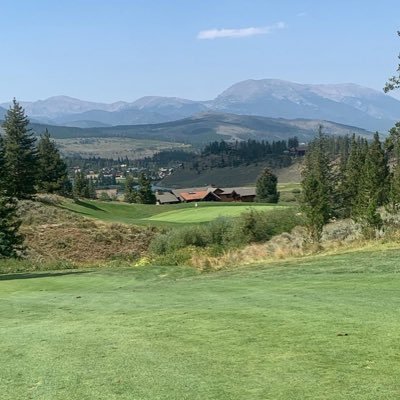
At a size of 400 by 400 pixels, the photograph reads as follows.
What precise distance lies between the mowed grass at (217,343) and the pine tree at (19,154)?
56444 millimetres

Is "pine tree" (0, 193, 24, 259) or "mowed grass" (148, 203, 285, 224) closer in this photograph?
→ "pine tree" (0, 193, 24, 259)

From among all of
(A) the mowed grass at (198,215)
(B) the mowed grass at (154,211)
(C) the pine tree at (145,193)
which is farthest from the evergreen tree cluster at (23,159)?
(C) the pine tree at (145,193)

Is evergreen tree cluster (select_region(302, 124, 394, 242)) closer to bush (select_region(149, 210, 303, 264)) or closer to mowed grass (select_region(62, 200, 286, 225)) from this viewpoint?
bush (select_region(149, 210, 303, 264))

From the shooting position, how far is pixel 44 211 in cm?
6034

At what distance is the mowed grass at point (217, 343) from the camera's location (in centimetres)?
588

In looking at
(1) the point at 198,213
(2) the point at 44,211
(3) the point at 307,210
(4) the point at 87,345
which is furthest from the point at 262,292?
(1) the point at 198,213

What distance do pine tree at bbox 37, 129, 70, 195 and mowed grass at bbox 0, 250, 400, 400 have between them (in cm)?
6842

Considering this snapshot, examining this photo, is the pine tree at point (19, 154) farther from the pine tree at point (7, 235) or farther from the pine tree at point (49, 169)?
the pine tree at point (7, 235)

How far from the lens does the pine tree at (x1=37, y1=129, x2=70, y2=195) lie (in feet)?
265

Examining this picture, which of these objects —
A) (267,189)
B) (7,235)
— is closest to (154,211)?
(267,189)

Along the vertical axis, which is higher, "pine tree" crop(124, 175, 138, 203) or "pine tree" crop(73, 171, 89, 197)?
"pine tree" crop(73, 171, 89, 197)

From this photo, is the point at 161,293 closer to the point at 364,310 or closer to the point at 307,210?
the point at 364,310

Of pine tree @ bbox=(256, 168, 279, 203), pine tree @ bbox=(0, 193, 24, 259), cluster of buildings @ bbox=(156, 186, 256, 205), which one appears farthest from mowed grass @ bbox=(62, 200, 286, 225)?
cluster of buildings @ bbox=(156, 186, 256, 205)

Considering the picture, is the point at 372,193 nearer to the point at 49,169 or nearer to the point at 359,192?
the point at 359,192
